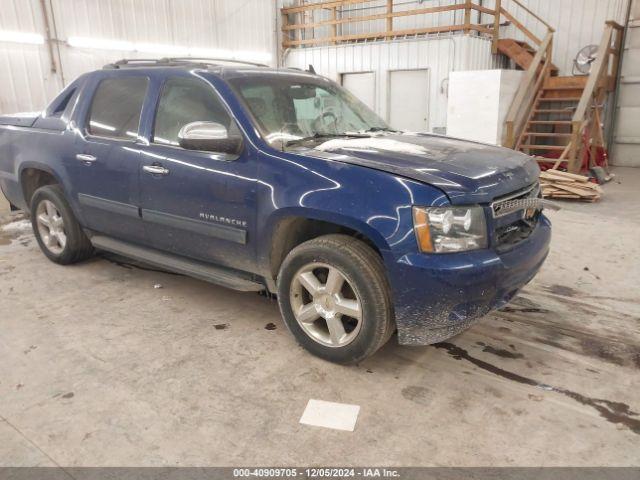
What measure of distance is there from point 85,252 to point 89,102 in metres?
1.33

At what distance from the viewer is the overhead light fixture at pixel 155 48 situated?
9203 mm

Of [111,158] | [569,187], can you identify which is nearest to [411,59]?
[569,187]

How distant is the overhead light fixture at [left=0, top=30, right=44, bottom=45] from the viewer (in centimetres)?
801

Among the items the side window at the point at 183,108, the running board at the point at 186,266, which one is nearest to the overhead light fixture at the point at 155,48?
the running board at the point at 186,266

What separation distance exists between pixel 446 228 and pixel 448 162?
0.48 metres

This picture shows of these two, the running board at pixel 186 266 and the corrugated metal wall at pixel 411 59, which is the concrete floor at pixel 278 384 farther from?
the corrugated metal wall at pixel 411 59

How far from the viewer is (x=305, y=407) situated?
245 centimetres

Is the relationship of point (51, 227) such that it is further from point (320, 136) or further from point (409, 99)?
point (409, 99)

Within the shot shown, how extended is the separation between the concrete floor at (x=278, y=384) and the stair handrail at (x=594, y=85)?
4.91 metres

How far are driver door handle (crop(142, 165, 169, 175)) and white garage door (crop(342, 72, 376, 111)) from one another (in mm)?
9835

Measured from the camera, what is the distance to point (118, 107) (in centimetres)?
370

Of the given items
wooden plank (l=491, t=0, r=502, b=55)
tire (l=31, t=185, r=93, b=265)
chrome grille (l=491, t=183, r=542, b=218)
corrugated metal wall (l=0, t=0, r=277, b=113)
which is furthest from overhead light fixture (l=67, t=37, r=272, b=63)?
chrome grille (l=491, t=183, r=542, b=218)

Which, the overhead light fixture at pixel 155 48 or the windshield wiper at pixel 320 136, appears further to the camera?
the overhead light fixture at pixel 155 48

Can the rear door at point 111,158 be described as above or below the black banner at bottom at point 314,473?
above
